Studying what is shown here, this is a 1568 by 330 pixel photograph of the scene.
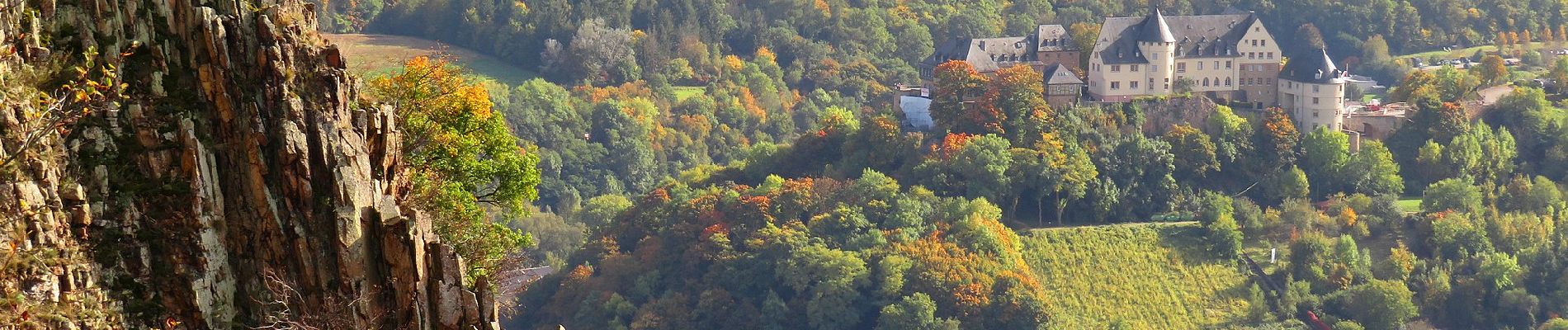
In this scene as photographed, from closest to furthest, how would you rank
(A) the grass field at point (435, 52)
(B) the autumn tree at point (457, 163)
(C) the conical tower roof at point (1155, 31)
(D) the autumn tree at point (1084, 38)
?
(B) the autumn tree at point (457, 163)
(C) the conical tower roof at point (1155, 31)
(D) the autumn tree at point (1084, 38)
(A) the grass field at point (435, 52)

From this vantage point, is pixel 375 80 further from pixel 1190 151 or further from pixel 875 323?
pixel 1190 151

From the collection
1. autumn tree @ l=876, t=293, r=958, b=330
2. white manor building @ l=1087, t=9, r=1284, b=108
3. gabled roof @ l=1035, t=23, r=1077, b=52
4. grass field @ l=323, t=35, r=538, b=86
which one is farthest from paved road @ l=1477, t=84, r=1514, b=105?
grass field @ l=323, t=35, r=538, b=86

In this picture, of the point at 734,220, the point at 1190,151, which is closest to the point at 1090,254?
the point at 1190,151

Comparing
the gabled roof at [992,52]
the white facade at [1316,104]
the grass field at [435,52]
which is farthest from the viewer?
the grass field at [435,52]

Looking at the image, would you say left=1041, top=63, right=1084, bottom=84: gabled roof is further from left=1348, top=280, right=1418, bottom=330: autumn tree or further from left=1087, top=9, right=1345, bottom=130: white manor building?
left=1348, top=280, right=1418, bottom=330: autumn tree

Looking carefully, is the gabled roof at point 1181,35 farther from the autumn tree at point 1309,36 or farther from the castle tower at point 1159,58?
the autumn tree at point 1309,36

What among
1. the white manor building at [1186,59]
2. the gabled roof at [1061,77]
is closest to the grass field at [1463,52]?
the white manor building at [1186,59]
